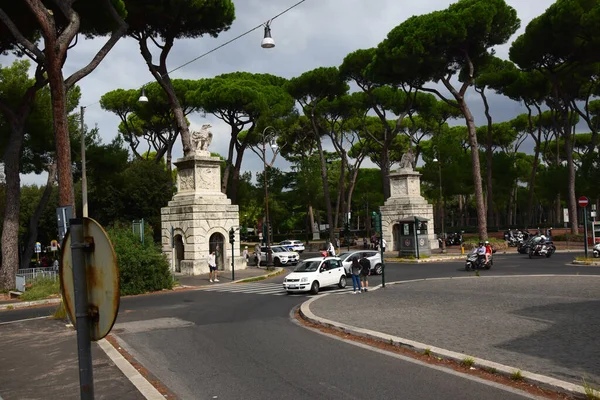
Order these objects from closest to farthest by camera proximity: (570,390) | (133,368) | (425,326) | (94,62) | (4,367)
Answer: (570,390) → (133,368) → (4,367) → (425,326) → (94,62)

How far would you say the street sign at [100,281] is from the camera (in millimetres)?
2727

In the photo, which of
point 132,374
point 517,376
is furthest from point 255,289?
point 517,376

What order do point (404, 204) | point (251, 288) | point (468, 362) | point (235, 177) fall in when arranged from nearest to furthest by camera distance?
point (468, 362) → point (251, 288) → point (404, 204) → point (235, 177)

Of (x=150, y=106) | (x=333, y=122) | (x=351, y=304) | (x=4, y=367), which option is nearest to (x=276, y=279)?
(x=351, y=304)

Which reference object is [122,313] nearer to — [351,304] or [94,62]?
[351,304]

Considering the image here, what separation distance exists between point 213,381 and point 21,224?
47.0 meters

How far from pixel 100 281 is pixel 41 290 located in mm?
22027

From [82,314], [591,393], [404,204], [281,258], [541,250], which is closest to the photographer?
[82,314]

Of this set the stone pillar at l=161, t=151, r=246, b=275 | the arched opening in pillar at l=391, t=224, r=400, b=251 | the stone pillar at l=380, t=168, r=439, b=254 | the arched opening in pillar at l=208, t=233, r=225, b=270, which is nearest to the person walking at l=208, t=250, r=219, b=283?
the stone pillar at l=161, t=151, r=246, b=275

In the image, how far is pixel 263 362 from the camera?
934 cm

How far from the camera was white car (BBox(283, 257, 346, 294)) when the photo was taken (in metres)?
20.8

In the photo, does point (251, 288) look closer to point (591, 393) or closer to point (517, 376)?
Answer: point (517, 376)

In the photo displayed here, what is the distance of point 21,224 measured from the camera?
48.6 meters

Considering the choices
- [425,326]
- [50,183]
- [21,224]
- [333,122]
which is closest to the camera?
[425,326]
